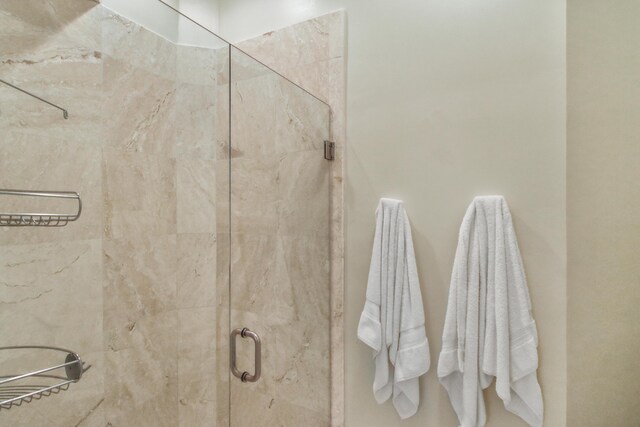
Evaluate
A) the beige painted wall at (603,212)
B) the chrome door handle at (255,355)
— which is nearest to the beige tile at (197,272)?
the chrome door handle at (255,355)

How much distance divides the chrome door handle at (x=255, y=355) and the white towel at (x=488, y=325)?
626 millimetres

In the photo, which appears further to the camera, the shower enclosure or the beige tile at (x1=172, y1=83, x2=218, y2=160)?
the beige tile at (x1=172, y1=83, x2=218, y2=160)

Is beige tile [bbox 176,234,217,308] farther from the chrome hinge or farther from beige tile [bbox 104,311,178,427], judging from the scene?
the chrome hinge

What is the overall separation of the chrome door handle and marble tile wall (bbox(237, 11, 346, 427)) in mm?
417

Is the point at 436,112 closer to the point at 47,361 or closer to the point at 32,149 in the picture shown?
the point at 32,149

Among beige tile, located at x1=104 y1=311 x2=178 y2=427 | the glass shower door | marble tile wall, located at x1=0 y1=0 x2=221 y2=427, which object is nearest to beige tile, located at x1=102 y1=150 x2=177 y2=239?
marble tile wall, located at x1=0 y1=0 x2=221 y2=427

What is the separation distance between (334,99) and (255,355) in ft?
3.49

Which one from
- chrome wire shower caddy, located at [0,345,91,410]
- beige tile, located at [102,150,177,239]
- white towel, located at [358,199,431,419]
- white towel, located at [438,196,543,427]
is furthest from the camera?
white towel, located at [358,199,431,419]

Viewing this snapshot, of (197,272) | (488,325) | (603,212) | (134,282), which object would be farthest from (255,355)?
(603,212)

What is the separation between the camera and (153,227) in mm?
1085

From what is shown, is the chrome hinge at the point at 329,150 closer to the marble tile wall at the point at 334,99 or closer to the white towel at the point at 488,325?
the marble tile wall at the point at 334,99

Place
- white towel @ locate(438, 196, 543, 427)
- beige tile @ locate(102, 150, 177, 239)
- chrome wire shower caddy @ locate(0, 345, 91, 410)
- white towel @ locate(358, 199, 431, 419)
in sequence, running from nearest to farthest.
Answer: chrome wire shower caddy @ locate(0, 345, 91, 410) < beige tile @ locate(102, 150, 177, 239) < white towel @ locate(438, 196, 543, 427) < white towel @ locate(358, 199, 431, 419)

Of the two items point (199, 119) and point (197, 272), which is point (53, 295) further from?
point (199, 119)

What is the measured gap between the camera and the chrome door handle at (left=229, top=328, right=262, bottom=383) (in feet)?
3.76
